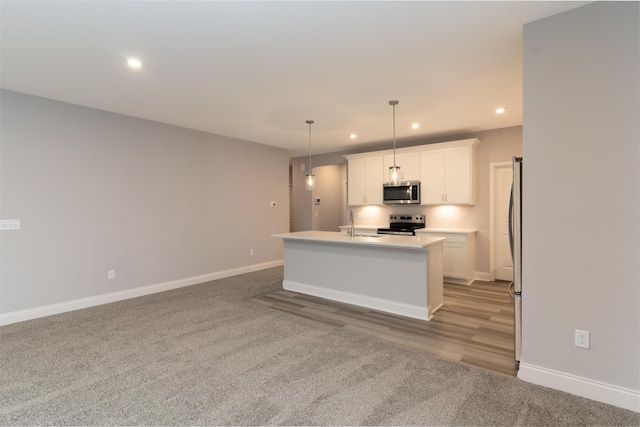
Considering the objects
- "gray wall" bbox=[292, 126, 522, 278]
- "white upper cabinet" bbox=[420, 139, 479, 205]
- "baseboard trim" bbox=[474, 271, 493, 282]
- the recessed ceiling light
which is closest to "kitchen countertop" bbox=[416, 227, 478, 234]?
"gray wall" bbox=[292, 126, 522, 278]

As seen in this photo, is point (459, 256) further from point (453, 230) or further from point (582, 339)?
point (582, 339)

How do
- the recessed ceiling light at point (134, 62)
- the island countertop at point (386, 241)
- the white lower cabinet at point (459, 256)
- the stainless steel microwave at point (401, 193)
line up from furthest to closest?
the stainless steel microwave at point (401, 193) → the white lower cabinet at point (459, 256) → the island countertop at point (386, 241) → the recessed ceiling light at point (134, 62)

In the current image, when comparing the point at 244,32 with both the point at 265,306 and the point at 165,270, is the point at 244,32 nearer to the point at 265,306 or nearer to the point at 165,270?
the point at 265,306

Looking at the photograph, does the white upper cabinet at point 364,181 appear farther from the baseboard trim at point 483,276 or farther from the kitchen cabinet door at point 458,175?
the baseboard trim at point 483,276

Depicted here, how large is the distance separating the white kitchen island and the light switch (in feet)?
10.6

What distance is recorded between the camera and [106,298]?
4.37m

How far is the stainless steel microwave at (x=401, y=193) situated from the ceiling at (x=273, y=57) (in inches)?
59.2

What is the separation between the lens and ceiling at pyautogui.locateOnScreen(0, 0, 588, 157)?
2225 millimetres

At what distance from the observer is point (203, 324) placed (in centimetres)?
353

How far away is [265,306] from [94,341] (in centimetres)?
184

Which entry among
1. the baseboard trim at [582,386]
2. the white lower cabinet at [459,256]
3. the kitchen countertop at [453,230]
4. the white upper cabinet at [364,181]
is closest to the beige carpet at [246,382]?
the baseboard trim at [582,386]

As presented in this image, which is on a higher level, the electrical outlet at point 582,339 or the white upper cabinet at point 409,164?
the white upper cabinet at point 409,164

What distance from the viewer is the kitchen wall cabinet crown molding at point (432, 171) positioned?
17.9 feet

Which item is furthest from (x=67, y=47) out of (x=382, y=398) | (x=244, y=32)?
(x=382, y=398)
